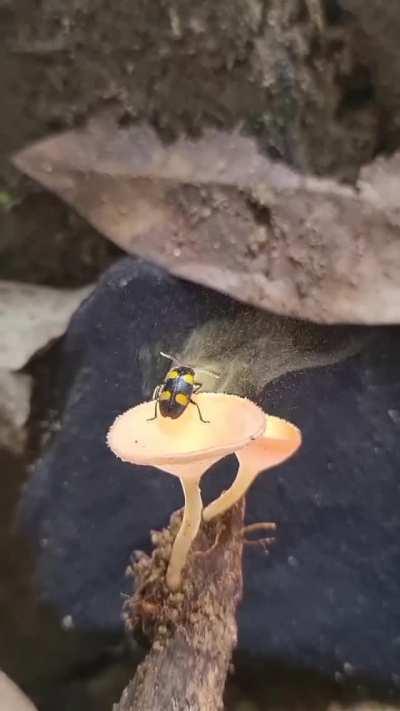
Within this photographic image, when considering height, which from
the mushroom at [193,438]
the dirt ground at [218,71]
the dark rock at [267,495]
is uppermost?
the dirt ground at [218,71]

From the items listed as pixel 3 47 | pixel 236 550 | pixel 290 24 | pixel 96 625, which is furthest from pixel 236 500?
pixel 3 47

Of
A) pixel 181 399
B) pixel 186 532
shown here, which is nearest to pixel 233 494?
pixel 186 532

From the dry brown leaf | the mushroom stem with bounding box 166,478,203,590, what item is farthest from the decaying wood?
the dry brown leaf

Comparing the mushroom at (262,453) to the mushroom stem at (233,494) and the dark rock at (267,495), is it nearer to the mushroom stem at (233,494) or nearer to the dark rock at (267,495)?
the mushroom stem at (233,494)

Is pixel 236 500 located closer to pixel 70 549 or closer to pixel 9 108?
pixel 70 549

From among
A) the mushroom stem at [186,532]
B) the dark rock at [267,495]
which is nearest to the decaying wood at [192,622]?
the mushroom stem at [186,532]

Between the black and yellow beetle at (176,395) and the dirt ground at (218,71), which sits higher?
the dirt ground at (218,71)

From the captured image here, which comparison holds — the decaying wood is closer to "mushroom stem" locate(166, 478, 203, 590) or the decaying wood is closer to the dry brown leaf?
"mushroom stem" locate(166, 478, 203, 590)
